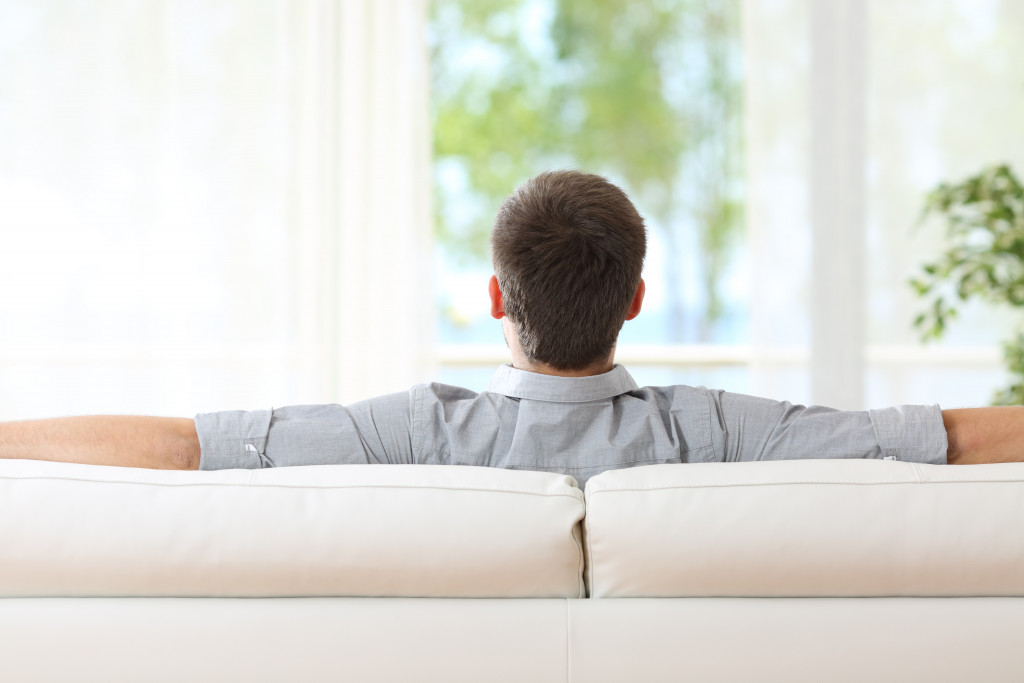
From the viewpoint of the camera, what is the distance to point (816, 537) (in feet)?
2.51

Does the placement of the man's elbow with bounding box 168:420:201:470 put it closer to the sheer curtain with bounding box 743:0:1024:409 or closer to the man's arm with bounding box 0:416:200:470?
the man's arm with bounding box 0:416:200:470

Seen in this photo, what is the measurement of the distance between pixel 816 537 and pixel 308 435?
54cm

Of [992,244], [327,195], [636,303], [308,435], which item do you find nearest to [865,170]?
[992,244]

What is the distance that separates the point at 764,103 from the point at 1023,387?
141 cm

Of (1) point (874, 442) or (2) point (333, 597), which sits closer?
(2) point (333, 597)

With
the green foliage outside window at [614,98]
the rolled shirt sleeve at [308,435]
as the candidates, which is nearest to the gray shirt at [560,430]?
the rolled shirt sleeve at [308,435]

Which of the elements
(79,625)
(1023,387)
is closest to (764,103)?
(1023,387)

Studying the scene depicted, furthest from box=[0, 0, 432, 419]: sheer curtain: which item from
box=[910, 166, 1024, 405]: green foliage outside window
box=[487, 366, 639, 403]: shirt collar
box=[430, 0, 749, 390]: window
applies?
box=[487, 366, 639, 403]: shirt collar

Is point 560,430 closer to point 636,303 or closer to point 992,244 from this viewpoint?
point 636,303

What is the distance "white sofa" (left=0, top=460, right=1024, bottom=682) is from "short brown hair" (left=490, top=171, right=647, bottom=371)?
0.33 metres

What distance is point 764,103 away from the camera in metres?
3.26

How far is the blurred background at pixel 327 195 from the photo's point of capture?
10.6 ft

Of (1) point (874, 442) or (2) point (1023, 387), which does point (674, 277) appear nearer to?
(2) point (1023, 387)

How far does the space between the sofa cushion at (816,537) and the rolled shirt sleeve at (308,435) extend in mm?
318
